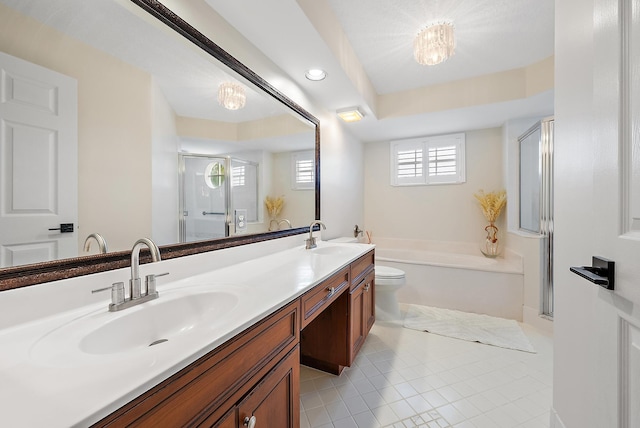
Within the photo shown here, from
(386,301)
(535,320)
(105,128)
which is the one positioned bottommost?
(535,320)

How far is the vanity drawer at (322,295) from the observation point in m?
1.10

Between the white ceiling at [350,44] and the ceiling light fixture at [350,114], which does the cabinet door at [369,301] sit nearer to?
the white ceiling at [350,44]

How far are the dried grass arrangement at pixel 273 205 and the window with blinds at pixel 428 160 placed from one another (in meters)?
2.37

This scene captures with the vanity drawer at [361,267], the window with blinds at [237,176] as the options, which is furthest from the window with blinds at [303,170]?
the vanity drawer at [361,267]

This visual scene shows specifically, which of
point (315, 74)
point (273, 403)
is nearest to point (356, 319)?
point (273, 403)

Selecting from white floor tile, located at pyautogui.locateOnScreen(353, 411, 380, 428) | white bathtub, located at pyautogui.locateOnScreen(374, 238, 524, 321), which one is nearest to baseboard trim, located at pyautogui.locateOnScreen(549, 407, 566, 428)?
white floor tile, located at pyautogui.locateOnScreen(353, 411, 380, 428)

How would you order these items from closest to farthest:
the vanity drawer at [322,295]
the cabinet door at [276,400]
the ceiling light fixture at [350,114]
→ the cabinet door at [276,400] < the vanity drawer at [322,295] < the ceiling light fixture at [350,114]

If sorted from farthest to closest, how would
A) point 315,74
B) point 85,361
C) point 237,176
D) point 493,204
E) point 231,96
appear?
point 493,204 < point 315,74 < point 237,176 < point 231,96 < point 85,361

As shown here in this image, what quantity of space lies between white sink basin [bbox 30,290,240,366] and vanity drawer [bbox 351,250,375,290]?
900mm

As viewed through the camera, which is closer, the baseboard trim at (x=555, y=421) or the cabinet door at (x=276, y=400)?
the cabinet door at (x=276, y=400)

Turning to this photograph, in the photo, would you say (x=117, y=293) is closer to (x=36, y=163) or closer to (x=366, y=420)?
(x=36, y=163)

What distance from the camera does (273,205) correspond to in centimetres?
194

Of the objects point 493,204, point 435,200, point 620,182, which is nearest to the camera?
point 620,182

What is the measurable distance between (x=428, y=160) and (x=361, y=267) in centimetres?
246
